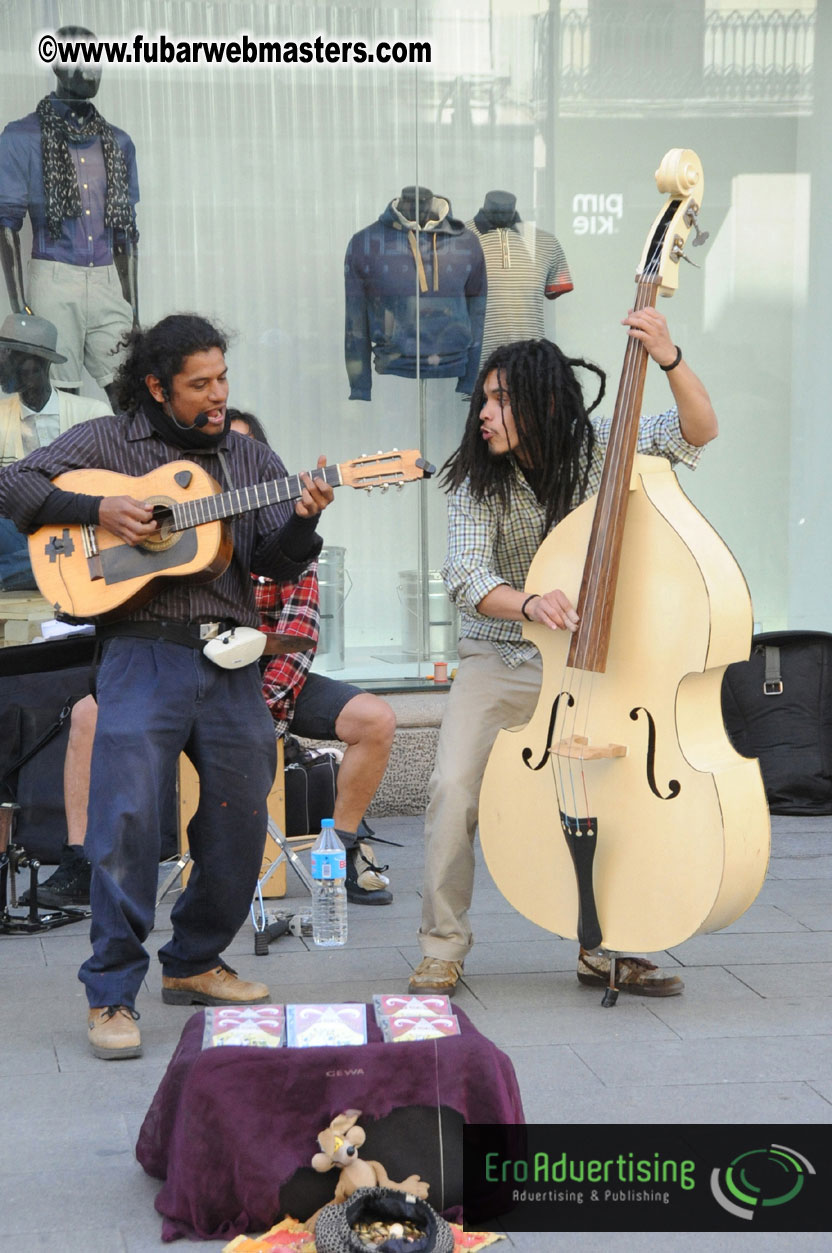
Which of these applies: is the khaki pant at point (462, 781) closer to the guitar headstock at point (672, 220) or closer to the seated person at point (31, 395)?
the guitar headstock at point (672, 220)

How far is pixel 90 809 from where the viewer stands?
351cm

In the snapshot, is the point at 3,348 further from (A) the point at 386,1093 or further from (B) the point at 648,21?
(A) the point at 386,1093

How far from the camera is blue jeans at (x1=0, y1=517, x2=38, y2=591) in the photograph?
5887 millimetres

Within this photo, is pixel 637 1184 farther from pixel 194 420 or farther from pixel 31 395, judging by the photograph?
pixel 31 395

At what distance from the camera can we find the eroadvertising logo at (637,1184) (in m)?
2.60

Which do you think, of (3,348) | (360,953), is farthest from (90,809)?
(3,348)

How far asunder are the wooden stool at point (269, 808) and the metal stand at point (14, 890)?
0.44m

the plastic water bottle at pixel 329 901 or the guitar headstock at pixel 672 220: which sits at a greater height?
the guitar headstock at pixel 672 220

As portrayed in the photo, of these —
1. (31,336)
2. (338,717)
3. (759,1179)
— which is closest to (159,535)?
(338,717)

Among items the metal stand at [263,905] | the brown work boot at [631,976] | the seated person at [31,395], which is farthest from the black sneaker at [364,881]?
the seated person at [31,395]

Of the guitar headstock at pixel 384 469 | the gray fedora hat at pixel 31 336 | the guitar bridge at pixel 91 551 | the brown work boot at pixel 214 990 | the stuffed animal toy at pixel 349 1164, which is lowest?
the brown work boot at pixel 214 990

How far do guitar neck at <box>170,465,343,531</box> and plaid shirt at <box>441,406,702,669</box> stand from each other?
480 millimetres

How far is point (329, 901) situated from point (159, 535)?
52.3 inches

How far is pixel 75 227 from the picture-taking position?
6375 mm
